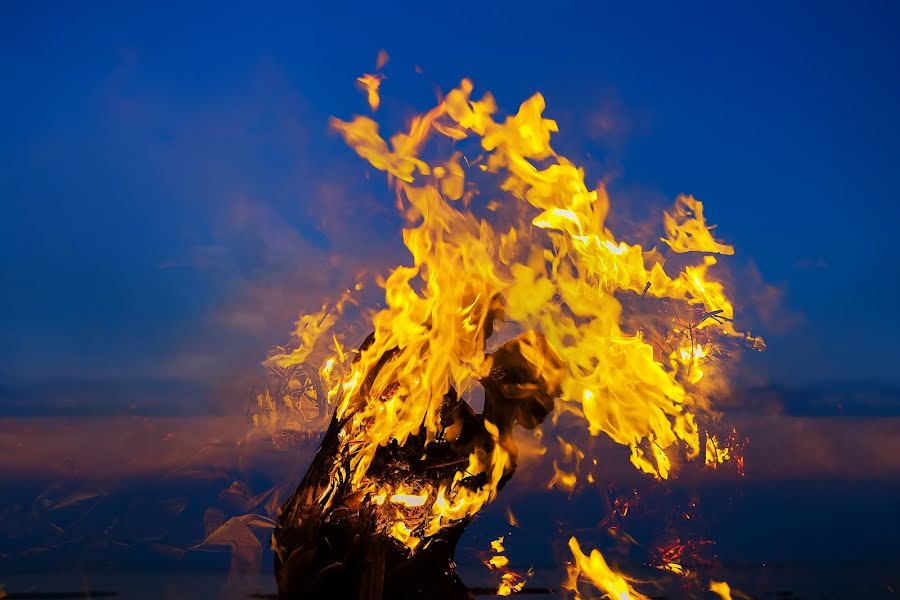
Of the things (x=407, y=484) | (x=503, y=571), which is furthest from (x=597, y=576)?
(x=407, y=484)

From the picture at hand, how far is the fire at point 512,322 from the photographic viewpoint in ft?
28.6

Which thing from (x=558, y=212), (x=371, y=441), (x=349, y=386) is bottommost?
(x=371, y=441)

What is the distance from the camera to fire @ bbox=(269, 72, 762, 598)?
28.6ft

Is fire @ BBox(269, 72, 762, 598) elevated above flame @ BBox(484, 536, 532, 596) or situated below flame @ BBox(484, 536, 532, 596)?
above

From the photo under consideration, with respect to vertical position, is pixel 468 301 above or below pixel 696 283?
below

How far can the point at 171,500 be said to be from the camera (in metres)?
10.6

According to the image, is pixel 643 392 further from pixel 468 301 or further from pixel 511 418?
pixel 468 301

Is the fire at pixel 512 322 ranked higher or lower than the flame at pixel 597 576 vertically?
higher

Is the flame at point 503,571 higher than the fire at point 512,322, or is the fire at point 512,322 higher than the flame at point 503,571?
the fire at point 512,322

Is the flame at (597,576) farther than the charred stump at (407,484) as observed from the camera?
Yes

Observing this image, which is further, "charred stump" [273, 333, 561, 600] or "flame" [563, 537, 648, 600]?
"flame" [563, 537, 648, 600]

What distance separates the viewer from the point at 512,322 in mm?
9227

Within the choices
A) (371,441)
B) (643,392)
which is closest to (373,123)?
(371,441)

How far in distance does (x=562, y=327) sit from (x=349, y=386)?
8.02 feet
